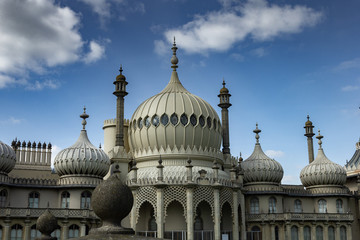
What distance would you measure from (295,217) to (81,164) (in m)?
23.2

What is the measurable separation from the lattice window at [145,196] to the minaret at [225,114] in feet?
41.4

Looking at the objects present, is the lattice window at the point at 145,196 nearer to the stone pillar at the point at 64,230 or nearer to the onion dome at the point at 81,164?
the onion dome at the point at 81,164

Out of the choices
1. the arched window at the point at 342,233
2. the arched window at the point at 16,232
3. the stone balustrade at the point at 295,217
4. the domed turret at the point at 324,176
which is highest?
the domed turret at the point at 324,176

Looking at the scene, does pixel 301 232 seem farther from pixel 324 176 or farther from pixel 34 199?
pixel 34 199

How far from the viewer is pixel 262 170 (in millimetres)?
48312

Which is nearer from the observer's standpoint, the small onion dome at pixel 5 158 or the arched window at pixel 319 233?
the small onion dome at pixel 5 158

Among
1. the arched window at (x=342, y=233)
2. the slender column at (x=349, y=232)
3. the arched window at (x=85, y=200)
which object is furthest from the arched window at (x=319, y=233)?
the arched window at (x=85, y=200)

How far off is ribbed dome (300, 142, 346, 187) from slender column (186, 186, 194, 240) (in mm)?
19999

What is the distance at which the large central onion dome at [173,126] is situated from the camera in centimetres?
4153

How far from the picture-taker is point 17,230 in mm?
36125

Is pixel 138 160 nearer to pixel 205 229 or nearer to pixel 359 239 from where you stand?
pixel 205 229

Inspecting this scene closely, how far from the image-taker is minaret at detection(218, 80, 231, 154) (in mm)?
47756

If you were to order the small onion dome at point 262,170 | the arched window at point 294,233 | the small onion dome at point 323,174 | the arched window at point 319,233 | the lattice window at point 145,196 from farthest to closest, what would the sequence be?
the small onion dome at point 323,174 → the small onion dome at point 262,170 → the arched window at point 319,233 → the arched window at point 294,233 → the lattice window at point 145,196

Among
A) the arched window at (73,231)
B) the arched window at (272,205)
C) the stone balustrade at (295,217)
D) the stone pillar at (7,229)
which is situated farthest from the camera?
the arched window at (272,205)
